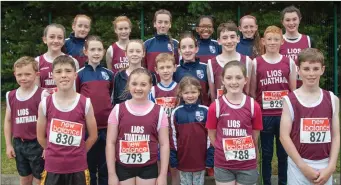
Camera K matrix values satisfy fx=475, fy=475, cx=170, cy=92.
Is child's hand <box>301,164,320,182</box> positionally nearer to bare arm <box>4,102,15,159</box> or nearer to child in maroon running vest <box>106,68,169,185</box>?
child in maroon running vest <box>106,68,169,185</box>

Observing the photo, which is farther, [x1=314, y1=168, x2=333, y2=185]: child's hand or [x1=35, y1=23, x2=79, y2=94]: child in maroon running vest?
[x1=35, y1=23, x2=79, y2=94]: child in maroon running vest

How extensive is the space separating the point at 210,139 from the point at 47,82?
89.9 inches

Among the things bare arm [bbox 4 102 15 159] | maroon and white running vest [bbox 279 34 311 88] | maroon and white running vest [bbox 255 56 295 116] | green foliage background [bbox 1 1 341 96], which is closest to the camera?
bare arm [bbox 4 102 15 159]

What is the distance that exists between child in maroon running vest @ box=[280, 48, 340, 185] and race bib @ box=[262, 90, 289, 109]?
1.06 m

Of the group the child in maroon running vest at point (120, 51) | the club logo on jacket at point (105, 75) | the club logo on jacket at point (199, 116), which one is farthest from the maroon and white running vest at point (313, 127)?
the child in maroon running vest at point (120, 51)

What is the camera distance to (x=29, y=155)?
5.52 metres

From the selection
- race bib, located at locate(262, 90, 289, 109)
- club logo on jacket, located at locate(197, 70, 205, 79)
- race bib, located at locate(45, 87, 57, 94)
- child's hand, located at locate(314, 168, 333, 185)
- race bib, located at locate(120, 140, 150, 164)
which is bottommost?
child's hand, located at locate(314, 168, 333, 185)

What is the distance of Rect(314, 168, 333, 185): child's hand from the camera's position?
4.59 meters

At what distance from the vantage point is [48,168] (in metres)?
4.87

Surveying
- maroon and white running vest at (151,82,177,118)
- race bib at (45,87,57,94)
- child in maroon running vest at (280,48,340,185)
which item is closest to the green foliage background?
race bib at (45,87,57,94)

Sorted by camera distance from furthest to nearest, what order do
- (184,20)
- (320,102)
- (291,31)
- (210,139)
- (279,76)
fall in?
(184,20) < (291,31) < (279,76) < (210,139) < (320,102)

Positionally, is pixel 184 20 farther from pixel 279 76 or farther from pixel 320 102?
pixel 320 102

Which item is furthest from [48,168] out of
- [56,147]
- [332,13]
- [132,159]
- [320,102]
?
[332,13]

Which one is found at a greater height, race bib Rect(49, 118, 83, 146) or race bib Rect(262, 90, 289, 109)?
race bib Rect(262, 90, 289, 109)
